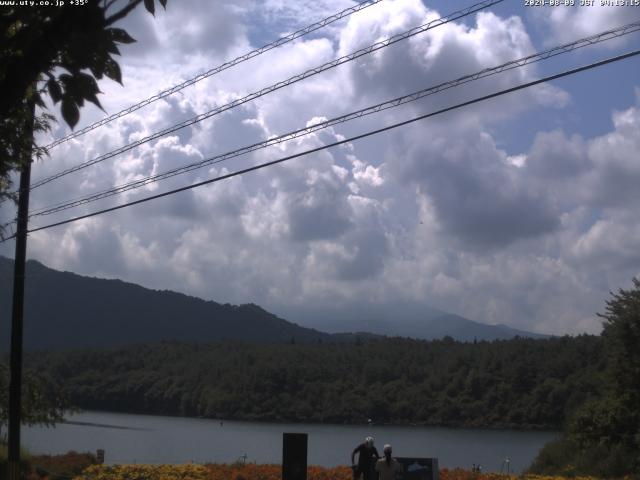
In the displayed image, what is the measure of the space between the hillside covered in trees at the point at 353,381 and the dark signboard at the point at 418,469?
26.9 m

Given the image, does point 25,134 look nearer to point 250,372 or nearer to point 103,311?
point 250,372

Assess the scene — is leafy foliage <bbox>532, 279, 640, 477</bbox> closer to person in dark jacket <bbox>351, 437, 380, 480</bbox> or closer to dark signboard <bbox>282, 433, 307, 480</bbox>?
person in dark jacket <bbox>351, 437, 380, 480</bbox>

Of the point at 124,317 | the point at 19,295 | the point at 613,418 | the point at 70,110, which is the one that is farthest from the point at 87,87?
the point at 124,317

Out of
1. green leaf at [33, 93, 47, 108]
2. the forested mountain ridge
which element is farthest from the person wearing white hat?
the forested mountain ridge

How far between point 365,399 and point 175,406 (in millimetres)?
20647

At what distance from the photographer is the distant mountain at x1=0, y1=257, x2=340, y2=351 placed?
135125mm

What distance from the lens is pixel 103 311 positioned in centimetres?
15150

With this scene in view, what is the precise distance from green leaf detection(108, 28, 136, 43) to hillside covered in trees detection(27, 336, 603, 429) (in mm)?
38614

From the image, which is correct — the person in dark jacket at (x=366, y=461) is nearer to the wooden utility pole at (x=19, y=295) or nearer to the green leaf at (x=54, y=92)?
the wooden utility pole at (x=19, y=295)

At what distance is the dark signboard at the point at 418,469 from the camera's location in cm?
1570

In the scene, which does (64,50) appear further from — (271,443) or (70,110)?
(271,443)

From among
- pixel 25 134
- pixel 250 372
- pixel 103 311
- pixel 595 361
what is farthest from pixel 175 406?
pixel 103 311

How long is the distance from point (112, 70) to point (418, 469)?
12.0 meters

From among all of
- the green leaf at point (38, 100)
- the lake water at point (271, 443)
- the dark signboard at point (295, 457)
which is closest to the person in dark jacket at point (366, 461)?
the dark signboard at point (295, 457)
